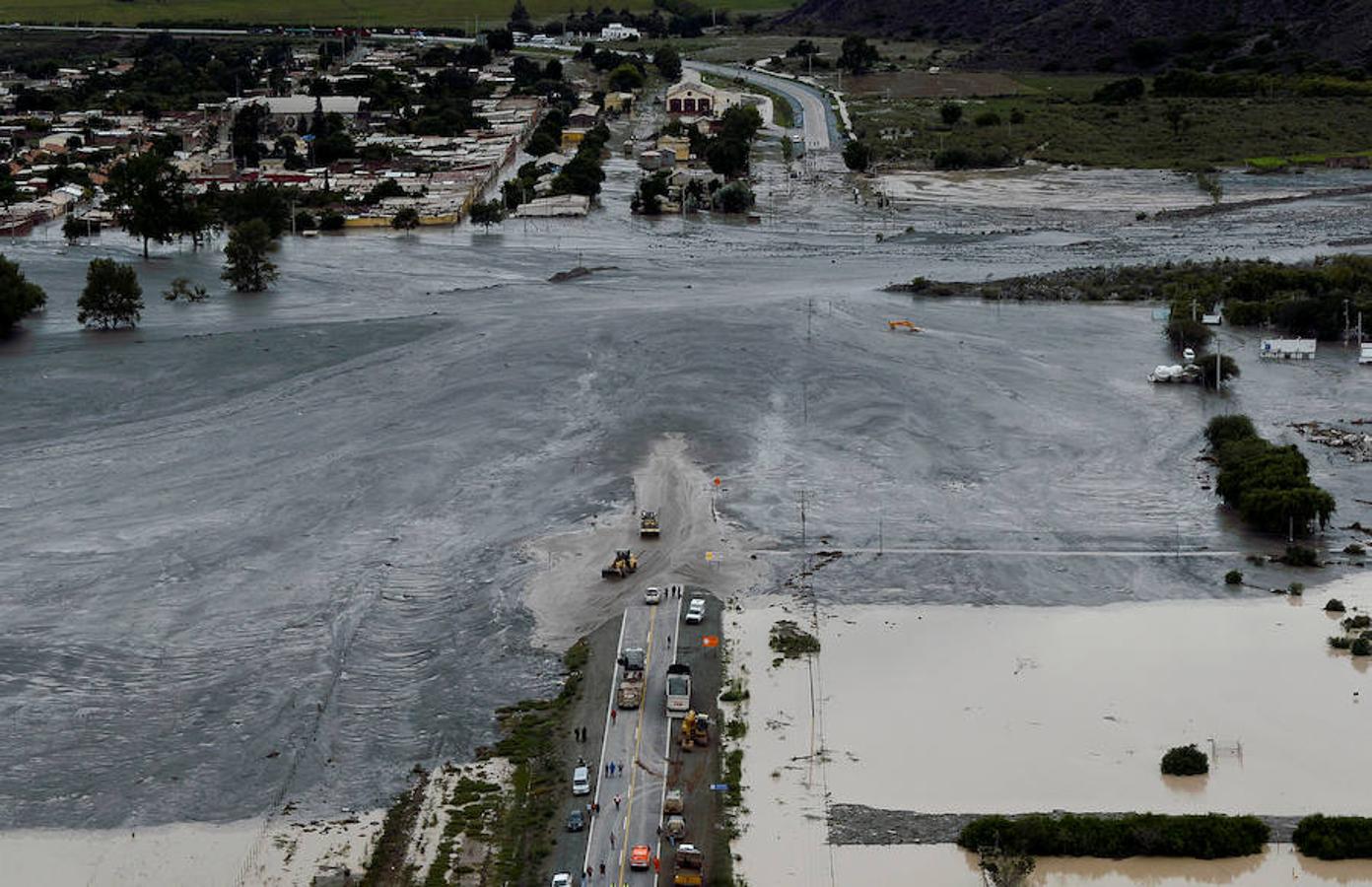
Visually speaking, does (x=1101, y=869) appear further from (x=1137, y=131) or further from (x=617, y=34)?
(x=617, y=34)

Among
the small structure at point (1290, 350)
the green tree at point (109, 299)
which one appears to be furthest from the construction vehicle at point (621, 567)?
the green tree at point (109, 299)

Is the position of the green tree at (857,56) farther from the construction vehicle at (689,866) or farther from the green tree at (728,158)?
the construction vehicle at (689,866)

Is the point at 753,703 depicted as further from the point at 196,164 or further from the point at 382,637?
the point at 196,164

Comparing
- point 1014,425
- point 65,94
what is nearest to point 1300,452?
point 1014,425

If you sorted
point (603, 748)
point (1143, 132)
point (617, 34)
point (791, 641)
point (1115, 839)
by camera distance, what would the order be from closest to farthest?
1. point (1115, 839)
2. point (603, 748)
3. point (791, 641)
4. point (1143, 132)
5. point (617, 34)

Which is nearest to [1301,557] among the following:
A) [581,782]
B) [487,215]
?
[581,782]

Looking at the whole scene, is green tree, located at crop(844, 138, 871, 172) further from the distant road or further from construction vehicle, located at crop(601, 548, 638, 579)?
construction vehicle, located at crop(601, 548, 638, 579)

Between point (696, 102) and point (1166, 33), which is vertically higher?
point (1166, 33)
